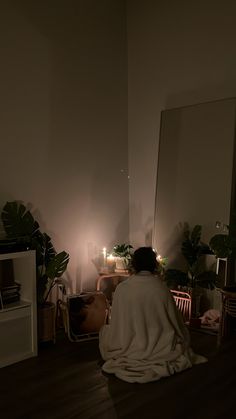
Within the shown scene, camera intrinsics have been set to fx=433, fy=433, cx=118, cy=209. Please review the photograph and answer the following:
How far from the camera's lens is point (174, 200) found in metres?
4.10

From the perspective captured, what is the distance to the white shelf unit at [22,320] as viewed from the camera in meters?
3.04

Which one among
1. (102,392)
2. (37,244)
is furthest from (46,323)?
(102,392)

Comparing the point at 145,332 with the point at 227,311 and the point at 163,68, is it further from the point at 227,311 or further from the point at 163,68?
the point at 163,68

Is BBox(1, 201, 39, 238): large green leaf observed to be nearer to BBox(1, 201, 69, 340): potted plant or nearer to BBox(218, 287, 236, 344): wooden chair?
BBox(1, 201, 69, 340): potted plant

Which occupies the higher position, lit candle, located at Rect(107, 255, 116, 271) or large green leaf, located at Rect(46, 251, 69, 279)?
large green leaf, located at Rect(46, 251, 69, 279)

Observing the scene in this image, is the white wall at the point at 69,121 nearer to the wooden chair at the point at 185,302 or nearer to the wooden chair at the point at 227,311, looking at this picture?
the wooden chair at the point at 185,302

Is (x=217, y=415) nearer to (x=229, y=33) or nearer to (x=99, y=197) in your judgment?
(x=99, y=197)

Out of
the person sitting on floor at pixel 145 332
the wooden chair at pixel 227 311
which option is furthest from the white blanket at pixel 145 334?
the wooden chair at pixel 227 311

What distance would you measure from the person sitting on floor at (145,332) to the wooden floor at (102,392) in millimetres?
86

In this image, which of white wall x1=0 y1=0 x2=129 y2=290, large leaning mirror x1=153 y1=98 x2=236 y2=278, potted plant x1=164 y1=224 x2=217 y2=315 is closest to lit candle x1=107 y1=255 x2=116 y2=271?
white wall x1=0 y1=0 x2=129 y2=290

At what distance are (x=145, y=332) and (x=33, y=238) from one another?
1.18 metres

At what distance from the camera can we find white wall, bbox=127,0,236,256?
153 inches

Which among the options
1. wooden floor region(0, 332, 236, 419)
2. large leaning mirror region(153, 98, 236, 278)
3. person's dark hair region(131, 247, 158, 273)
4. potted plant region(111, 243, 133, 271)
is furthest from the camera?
potted plant region(111, 243, 133, 271)

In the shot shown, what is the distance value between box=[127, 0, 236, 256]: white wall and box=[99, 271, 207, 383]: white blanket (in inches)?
63.6
